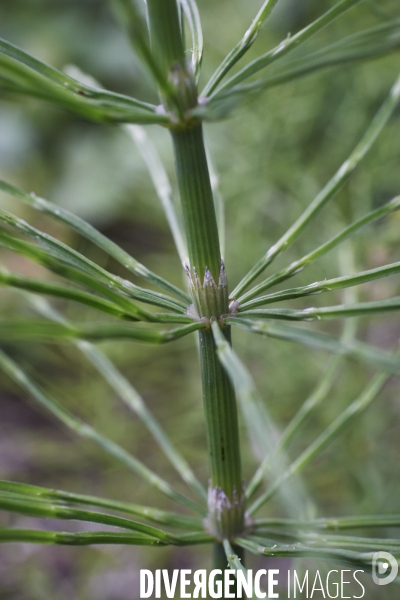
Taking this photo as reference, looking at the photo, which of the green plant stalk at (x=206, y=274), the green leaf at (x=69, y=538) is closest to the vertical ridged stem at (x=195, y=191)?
the green plant stalk at (x=206, y=274)

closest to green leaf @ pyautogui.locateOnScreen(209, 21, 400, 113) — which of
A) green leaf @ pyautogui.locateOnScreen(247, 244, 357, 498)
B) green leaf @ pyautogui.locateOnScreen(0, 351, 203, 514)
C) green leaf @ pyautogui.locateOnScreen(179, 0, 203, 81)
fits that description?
green leaf @ pyautogui.locateOnScreen(179, 0, 203, 81)

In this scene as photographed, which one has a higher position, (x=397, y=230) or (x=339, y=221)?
(x=339, y=221)

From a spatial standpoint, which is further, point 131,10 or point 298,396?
point 298,396

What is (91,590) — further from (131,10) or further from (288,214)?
(131,10)

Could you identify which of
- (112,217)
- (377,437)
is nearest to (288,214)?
(377,437)

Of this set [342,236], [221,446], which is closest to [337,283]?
[342,236]

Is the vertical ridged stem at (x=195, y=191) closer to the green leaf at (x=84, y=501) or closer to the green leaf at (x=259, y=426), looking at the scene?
the green leaf at (x=259, y=426)

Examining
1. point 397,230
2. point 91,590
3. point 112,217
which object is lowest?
point 91,590

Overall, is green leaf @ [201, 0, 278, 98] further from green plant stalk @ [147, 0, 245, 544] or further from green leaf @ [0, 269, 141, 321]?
green leaf @ [0, 269, 141, 321]
